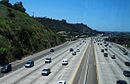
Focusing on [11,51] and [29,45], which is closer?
[11,51]

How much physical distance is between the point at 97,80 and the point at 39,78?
9.57 meters

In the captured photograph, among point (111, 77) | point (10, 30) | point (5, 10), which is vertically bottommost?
point (111, 77)

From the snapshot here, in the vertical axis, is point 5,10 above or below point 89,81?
Result: above

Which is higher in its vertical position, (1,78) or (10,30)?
(10,30)

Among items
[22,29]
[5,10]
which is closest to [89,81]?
[22,29]

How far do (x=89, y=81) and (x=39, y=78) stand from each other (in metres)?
8.32

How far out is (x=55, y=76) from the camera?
52031 mm

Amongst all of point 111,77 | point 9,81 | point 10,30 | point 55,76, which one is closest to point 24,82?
point 9,81

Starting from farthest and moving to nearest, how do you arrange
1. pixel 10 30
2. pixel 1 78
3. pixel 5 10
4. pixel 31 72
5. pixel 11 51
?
pixel 5 10 < pixel 10 30 < pixel 11 51 < pixel 31 72 < pixel 1 78

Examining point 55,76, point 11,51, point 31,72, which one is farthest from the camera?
point 11,51

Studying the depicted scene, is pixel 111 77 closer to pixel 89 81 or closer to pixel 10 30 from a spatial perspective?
pixel 89 81

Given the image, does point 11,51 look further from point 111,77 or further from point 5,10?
point 5,10

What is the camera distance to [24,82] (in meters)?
45.4

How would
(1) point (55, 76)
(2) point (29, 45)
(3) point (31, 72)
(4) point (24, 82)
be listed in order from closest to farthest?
(4) point (24, 82), (1) point (55, 76), (3) point (31, 72), (2) point (29, 45)
